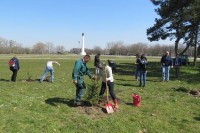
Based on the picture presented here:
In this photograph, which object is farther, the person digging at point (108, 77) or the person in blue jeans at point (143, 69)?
the person in blue jeans at point (143, 69)

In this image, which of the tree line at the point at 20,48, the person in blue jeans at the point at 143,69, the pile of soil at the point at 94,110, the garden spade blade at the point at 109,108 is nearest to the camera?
the pile of soil at the point at 94,110

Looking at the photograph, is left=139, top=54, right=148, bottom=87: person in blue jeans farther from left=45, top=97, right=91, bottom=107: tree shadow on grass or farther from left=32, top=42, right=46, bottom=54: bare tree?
left=32, top=42, right=46, bottom=54: bare tree

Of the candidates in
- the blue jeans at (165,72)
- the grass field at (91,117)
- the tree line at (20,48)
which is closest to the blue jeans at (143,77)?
the blue jeans at (165,72)

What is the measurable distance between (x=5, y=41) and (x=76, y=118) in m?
178

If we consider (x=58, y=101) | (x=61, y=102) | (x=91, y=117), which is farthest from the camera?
(x=58, y=101)

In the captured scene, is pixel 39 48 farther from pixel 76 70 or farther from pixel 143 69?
pixel 76 70

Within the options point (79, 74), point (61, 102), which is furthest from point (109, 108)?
point (61, 102)

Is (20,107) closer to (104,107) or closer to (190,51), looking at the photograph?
(104,107)

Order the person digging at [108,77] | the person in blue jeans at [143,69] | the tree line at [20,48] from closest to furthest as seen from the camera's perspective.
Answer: the person digging at [108,77] < the person in blue jeans at [143,69] < the tree line at [20,48]

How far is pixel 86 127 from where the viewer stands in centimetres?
921

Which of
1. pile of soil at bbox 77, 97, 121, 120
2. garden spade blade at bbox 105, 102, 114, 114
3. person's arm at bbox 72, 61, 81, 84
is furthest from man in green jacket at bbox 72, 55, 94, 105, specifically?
garden spade blade at bbox 105, 102, 114, 114

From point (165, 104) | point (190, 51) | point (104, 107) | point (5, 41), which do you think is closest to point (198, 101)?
point (165, 104)

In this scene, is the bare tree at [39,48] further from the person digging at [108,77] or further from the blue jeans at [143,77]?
the person digging at [108,77]

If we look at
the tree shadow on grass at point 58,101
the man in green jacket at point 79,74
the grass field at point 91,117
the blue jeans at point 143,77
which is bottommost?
the grass field at point 91,117
